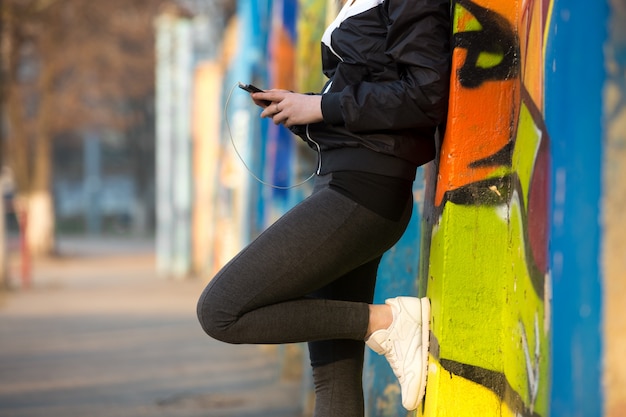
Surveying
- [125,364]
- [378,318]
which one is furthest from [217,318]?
[125,364]

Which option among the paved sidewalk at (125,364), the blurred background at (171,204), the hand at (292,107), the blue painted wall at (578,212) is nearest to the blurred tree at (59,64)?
the blurred background at (171,204)

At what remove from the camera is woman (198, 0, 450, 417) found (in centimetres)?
295

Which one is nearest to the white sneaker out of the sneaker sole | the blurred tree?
the sneaker sole

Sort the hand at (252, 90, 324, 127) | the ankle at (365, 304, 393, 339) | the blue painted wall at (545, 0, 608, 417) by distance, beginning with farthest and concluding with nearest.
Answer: the ankle at (365, 304, 393, 339)
the hand at (252, 90, 324, 127)
the blue painted wall at (545, 0, 608, 417)

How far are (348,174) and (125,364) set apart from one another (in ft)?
17.4

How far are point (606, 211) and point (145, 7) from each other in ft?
67.7

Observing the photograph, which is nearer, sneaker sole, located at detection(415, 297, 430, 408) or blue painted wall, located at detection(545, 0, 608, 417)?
blue painted wall, located at detection(545, 0, 608, 417)

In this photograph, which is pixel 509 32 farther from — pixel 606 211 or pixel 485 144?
pixel 606 211

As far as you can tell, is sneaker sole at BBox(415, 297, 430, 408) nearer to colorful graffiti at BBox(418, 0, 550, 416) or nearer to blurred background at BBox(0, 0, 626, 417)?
colorful graffiti at BBox(418, 0, 550, 416)

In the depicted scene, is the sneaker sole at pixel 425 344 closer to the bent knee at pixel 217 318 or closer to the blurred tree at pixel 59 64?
the bent knee at pixel 217 318

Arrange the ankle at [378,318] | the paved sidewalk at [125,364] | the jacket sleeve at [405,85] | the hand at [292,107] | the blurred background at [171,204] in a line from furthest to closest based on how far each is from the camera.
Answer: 1. the paved sidewalk at [125,364]
2. the blurred background at [171,204]
3. the ankle at [378,318]
4. the hand at [292,107]
5. the jacket sleeve at [405,85]

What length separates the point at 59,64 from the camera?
2303cm

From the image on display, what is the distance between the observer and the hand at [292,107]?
305 cm

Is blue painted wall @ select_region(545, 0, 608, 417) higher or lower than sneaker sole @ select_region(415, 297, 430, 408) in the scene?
higher
